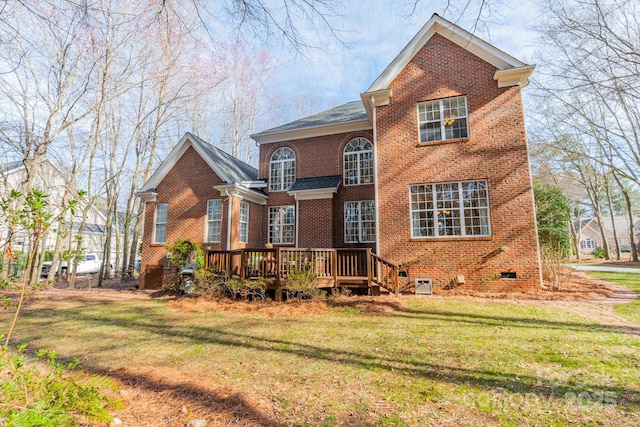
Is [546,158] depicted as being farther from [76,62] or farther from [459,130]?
[76,62]

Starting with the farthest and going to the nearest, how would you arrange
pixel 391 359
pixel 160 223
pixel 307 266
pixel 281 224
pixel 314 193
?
pixel 281 224 → pixel 160 223 → pixel 314 193 → pixel 307 266 → pixel 391 359

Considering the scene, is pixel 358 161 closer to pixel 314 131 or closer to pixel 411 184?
pixel 314 131

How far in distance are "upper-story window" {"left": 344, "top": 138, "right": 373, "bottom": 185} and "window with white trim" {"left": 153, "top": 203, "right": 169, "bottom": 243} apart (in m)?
8.94

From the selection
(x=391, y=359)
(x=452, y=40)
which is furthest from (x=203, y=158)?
(x=391, y=359)

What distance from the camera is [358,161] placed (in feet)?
46.8

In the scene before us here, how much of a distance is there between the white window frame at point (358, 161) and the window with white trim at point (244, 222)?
4.94 meters

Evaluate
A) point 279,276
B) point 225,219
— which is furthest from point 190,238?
point 279,276

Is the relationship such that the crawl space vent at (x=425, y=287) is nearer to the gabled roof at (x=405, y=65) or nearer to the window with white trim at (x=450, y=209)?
the window with white trim at (x=450, y=209)

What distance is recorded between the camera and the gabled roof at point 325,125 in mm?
14211

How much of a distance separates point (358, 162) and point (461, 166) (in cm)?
484

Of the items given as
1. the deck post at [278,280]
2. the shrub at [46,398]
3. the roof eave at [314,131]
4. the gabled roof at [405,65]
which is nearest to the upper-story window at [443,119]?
the gabled roof at [405,65]

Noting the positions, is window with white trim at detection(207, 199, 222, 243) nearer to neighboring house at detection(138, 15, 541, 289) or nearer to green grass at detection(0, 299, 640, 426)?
neighboring house at detection(138, 15, 541, 289)

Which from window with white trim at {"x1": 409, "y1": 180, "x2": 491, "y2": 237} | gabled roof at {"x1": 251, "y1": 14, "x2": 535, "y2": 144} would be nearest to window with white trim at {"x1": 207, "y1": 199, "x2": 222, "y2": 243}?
gabled roof at {"x1": 251, "y1": 14, "x2": 535, "y2": 144}

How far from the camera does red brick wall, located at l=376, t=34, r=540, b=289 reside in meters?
9.97
